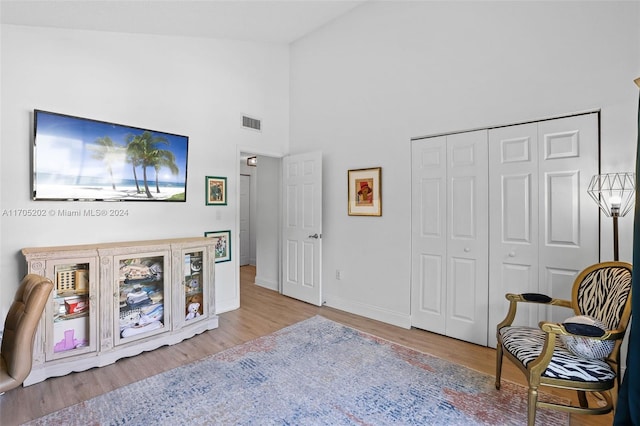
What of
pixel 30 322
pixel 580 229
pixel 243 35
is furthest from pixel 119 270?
pixel 580 229

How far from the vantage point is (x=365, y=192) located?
3.94 meters

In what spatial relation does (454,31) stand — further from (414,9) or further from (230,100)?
(230,100)

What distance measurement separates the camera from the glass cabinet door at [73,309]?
2.52 meters

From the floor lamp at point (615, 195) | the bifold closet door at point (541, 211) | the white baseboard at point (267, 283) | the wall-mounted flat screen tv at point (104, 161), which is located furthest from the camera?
the white baseboard at point (267, 283)

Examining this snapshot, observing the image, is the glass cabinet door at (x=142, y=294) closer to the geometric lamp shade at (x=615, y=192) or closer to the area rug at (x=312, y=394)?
the area rug at (x=312, y=394)

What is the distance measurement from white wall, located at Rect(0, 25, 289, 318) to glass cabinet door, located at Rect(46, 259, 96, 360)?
430 mm

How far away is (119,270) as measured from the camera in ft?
9.12

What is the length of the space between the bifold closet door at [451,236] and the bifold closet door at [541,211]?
0.34 feet

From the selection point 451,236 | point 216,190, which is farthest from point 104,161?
point 451,236

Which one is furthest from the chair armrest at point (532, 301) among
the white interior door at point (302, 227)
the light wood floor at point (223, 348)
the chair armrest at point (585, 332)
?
the white interior door at point (302, 227)

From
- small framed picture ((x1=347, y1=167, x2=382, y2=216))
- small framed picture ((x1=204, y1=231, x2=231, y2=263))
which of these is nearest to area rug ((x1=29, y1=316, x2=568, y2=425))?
small framed picture ((x1=204, y1=231, x2=231, y2=263))

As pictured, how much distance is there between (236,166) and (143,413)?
2.90m

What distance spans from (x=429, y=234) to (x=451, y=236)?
0.24m

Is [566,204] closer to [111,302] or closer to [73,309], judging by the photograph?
[111,302]
